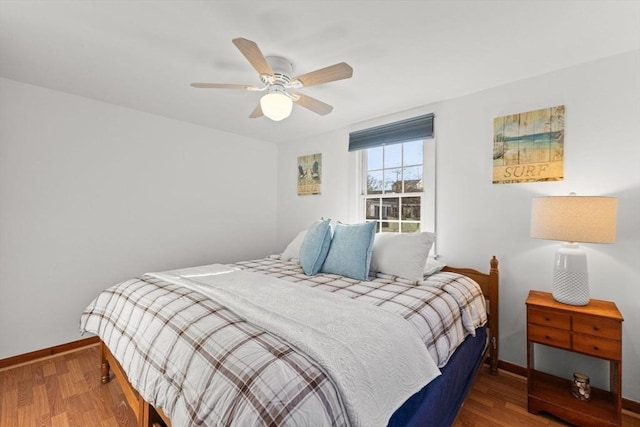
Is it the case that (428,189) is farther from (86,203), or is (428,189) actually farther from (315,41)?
(86,203)

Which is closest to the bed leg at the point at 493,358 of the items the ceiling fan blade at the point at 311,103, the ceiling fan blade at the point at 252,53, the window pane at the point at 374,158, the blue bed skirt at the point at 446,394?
the blue bed skirt at the point at 446,394

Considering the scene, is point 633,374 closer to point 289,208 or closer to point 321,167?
point 321,167

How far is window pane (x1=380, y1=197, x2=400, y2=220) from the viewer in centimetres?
293

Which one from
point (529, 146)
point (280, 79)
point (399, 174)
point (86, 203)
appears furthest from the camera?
point (399, 174)

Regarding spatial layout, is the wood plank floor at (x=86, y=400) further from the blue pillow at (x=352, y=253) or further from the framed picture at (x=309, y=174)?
the framed picture at (x=309, y=174)

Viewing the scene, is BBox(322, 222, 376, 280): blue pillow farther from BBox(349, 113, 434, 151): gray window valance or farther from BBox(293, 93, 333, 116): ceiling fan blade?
BBox(349, 113, 434, 151): gray window valance

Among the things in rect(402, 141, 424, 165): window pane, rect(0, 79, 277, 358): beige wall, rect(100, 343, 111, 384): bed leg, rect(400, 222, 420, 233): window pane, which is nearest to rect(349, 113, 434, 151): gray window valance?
rect(402, 141, 424, 165): window pane

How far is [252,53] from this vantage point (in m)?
1.44

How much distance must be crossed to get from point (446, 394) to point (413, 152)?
211 cm

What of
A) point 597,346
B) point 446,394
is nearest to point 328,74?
point 446,394

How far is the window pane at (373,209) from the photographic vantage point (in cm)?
308

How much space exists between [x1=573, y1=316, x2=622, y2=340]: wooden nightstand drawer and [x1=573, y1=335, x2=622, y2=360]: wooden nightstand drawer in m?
0.03

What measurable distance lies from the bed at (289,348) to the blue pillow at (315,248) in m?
0.22

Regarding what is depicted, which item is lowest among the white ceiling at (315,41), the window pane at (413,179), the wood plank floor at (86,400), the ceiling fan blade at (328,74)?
the wood plank floor at (86,400)
